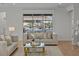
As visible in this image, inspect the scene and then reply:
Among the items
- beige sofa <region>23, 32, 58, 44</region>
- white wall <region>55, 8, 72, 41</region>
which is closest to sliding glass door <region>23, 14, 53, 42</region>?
white wall <region>55, 8, 72, 41</region>

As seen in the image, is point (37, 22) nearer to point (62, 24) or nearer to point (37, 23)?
point (37, 23)

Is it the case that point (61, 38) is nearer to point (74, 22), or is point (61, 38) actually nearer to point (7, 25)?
point (74, 22)

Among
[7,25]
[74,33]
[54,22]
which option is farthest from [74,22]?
[7,25]

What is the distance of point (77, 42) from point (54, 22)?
2254mm

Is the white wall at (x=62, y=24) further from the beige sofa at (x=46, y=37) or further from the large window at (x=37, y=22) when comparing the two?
the beige sofa at (x=46, y=37)

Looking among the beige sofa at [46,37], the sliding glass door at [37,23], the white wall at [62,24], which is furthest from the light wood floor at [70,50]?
the sliding glass door at [37,23]

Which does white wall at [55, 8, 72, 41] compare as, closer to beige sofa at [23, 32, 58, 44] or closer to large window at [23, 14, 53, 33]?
large window at [23, 14, 53, 33]

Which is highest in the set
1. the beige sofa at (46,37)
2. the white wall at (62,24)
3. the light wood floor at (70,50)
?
the white wall at (62,24)

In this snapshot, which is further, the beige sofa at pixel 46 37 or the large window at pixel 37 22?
the large window at pixel 37 22

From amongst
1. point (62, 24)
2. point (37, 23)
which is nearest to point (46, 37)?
point (37, 23)

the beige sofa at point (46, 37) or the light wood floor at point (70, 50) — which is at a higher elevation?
the beige sofa at point (46, 37)

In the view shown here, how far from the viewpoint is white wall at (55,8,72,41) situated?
9523 millimetres

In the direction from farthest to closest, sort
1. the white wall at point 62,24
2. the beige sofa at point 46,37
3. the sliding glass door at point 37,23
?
the white wall at point 62,24
the sliding glass door at point 37,23
the beige sofa at point 46,37

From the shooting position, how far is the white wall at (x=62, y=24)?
9.52 m
